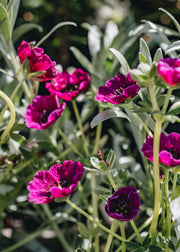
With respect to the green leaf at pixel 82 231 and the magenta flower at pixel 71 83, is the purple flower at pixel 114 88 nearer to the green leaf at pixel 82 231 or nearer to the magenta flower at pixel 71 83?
the magenta flower at pixel 71 83

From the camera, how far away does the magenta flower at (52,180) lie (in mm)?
551

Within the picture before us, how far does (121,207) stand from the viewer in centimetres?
54

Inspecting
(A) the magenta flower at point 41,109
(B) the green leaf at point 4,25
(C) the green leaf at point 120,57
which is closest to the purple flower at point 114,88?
(C) the green leaf at point 120,57

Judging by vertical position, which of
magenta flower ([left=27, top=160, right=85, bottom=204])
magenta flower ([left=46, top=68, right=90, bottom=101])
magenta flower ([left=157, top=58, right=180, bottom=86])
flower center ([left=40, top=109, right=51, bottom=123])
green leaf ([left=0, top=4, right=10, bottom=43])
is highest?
green leaf ([left=0, top=4, right=10, bottom=43])

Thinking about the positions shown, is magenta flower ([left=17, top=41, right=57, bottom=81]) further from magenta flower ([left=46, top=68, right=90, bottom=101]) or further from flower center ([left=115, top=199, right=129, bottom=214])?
flower center ([left=115, top=199, right=129, bottom=214])

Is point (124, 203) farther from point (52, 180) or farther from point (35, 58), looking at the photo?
point (35, 58)

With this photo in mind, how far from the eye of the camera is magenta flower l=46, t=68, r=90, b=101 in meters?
0.75

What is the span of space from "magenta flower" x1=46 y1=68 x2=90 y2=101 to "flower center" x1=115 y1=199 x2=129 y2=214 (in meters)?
0.27

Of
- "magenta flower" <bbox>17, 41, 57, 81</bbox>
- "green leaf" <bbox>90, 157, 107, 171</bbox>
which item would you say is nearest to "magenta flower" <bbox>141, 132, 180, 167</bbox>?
"green leaf" <bbox>90, 157, 107, 171</bbox>

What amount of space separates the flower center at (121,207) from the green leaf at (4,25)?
42 centimetres

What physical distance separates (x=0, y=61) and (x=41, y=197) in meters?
0.78

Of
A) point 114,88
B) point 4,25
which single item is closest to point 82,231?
point 114,88

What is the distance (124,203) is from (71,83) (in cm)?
34

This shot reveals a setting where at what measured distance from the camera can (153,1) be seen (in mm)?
1310
